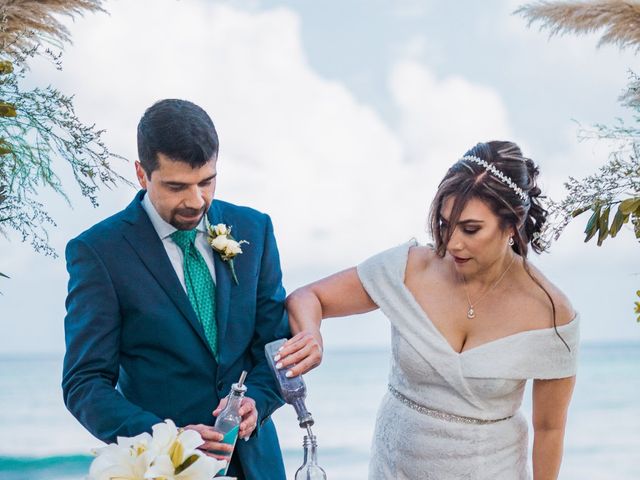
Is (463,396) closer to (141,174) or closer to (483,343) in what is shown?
(483,343)

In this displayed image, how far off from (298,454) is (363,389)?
17.0 feet

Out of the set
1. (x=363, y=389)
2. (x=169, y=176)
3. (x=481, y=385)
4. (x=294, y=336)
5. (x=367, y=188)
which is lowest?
(x=363, y=389)

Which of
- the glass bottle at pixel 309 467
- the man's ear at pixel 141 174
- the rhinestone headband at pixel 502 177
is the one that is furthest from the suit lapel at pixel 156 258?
the rhinestone headband at pixel 502 177

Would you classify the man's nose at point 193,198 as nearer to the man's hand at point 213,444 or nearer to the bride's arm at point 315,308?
the bride's arm at point 315,308

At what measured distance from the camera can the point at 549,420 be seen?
113 inches

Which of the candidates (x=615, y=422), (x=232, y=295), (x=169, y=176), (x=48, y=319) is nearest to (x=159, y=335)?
(x=232, y=295)

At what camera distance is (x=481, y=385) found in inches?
111

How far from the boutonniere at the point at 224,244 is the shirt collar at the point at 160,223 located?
0.12 feet

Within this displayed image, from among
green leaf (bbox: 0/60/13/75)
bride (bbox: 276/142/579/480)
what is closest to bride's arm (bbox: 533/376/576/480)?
bride (bbox: 276/142/579/480)

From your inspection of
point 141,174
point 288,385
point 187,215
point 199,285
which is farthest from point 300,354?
point 141,174

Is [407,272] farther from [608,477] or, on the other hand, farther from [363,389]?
[363,389]

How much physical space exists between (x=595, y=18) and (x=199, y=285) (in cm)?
250

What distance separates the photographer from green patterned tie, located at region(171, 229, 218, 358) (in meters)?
2.55

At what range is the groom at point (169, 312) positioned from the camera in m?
2.39
